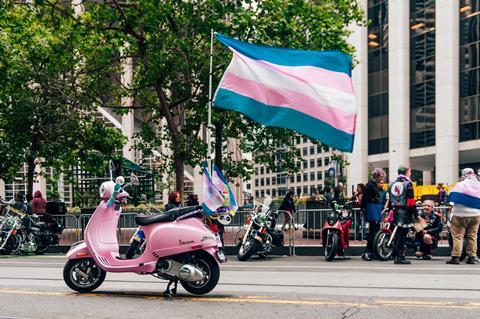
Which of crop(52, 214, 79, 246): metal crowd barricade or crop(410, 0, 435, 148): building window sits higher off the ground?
crop(410, 0, 435, 148): building window

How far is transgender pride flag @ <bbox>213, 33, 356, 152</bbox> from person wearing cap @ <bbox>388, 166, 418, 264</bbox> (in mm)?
2647

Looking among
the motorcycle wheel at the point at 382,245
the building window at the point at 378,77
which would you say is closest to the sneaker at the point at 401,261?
the motorcycle wheel at the point at 382,245

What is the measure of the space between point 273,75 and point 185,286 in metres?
4.28

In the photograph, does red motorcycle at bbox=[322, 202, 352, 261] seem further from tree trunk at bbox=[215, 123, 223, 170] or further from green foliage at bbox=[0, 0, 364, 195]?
tree trunk at bbox=[215, 123, 223, 170]

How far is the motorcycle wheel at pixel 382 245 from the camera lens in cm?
1405

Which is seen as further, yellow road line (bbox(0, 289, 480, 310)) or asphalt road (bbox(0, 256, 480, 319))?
yellow road line (bbox(0, 289, 480, 310))

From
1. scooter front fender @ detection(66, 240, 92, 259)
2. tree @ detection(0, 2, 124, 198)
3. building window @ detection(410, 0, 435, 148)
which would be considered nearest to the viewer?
scooter front fender @ detection(66, 240, 92, 259)

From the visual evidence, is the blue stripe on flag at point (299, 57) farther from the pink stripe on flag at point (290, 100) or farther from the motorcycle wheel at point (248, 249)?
the motorcycle wheel at point (248, 249)

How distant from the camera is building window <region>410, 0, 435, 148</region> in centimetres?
5409

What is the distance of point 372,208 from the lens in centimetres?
1473

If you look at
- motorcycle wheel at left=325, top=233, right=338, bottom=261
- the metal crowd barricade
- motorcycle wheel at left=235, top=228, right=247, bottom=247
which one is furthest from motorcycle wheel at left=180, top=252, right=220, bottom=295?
the metal crowd barricade

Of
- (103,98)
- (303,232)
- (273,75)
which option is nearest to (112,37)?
(103,98)

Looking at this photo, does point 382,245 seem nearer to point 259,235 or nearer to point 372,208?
point 372,208

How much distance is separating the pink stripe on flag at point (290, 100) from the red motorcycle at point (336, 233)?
4.01 meters
